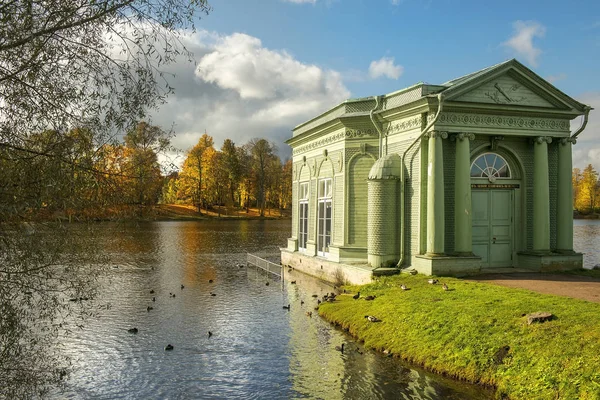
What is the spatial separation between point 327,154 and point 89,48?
15.8 metres

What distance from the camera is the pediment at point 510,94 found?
1653cm

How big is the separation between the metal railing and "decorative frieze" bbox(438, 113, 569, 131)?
9961 mm

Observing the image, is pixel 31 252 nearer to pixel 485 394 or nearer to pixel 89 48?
pixel 89 48

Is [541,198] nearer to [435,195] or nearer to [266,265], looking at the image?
[435,195]

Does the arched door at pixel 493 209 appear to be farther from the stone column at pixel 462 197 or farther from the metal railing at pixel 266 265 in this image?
the metal railing at pixel 266 265

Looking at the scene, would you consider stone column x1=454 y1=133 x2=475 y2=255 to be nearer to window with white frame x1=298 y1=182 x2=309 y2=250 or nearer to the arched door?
the arched door

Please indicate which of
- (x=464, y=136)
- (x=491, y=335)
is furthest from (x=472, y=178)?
(x=491, y=335)

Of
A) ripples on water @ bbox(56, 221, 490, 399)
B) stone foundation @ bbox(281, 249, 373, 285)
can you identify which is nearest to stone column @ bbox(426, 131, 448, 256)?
stone foundation @ bbox(281, 249, 373, 285)

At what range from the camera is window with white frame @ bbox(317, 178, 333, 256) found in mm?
21750

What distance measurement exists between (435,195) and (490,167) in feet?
9.01

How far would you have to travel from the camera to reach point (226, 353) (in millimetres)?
11242

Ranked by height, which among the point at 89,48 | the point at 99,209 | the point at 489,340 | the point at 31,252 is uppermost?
the point at 89,48

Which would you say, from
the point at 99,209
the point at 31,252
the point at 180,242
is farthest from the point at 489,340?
the point at 180,242

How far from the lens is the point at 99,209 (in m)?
6.83
